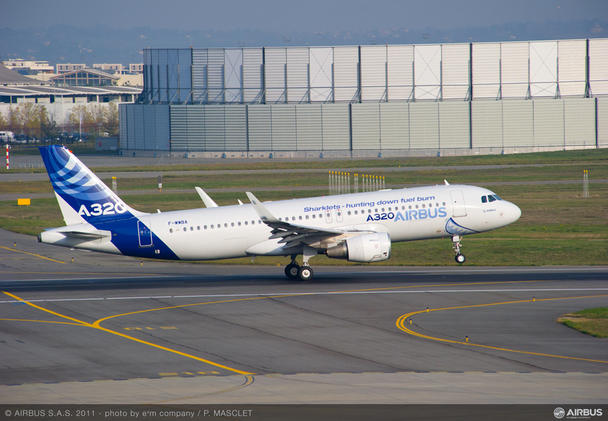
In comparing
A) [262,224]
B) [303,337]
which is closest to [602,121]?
[262,224]

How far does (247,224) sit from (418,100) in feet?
354

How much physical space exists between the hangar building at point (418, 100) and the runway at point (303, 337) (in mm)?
99160

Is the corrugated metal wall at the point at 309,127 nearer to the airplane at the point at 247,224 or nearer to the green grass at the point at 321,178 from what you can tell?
the green grass at the point at 321,178

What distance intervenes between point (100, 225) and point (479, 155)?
107962 mm


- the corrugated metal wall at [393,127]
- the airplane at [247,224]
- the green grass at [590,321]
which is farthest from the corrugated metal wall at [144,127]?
the green grass at [590,321]

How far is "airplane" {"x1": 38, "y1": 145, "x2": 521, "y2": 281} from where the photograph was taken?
147 feet

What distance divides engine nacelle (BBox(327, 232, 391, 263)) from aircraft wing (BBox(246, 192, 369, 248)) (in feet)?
2.91

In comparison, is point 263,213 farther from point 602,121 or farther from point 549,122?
point 602,121

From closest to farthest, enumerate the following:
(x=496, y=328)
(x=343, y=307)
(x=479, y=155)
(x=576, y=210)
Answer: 1. (x=496, y=328)
2. (x=343, y=307)
3. (x=576, y=210)
4. (x=479, y=155)

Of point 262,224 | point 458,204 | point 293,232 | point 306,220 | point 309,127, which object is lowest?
point 293,232

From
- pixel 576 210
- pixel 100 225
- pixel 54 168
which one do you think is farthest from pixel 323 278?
pixel 576 210

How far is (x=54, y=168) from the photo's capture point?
148 feet

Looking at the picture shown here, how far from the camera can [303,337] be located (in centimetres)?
3294
